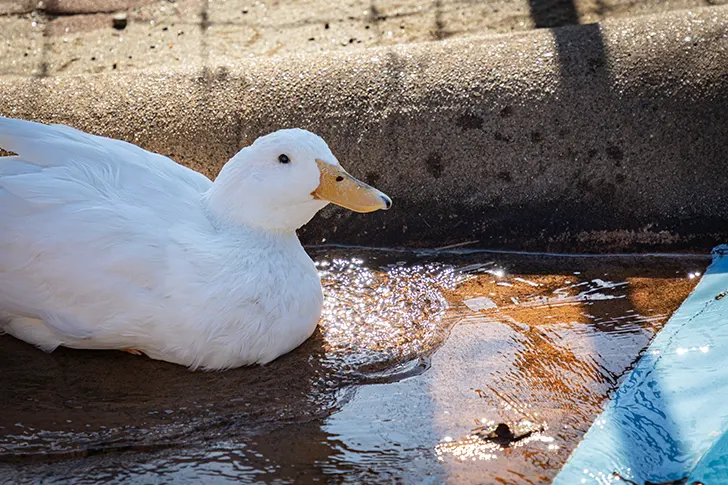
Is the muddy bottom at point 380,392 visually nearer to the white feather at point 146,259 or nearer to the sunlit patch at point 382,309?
the sunlit patch at point 382,309

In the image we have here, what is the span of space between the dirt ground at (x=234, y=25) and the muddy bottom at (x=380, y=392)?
1951mm

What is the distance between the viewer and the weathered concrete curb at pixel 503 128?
13.5ft

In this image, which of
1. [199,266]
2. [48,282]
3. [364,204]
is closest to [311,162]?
[364,204]

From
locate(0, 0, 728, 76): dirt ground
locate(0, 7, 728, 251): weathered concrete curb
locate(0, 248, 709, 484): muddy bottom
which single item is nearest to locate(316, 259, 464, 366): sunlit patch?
locate(0, 248, 709, 484): muddy bottom

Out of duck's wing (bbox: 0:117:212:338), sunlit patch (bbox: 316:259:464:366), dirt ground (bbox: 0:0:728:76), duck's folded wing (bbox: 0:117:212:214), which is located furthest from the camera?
dirt ground (bbox: 0:0:728:76)

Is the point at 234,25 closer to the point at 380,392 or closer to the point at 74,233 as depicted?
the point at 74,233

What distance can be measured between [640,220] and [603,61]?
785 mm

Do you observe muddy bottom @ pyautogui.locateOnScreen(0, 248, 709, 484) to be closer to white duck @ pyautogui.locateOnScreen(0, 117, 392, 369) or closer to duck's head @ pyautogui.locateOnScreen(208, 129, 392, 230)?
white duck @ pyautogui.locateOnScreen(0, 117, 392, 369)

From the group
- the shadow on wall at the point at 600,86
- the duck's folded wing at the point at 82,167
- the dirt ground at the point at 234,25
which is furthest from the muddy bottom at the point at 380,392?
the dirt ground at the point at 234,25

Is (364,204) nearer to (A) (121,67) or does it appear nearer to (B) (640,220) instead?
(B) (640,220)

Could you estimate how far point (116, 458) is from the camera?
2.60m

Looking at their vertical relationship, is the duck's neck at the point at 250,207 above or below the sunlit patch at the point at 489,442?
above

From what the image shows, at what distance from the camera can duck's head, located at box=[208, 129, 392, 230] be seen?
319 cm

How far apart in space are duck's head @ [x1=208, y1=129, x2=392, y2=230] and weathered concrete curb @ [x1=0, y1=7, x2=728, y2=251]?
946 millimetres
